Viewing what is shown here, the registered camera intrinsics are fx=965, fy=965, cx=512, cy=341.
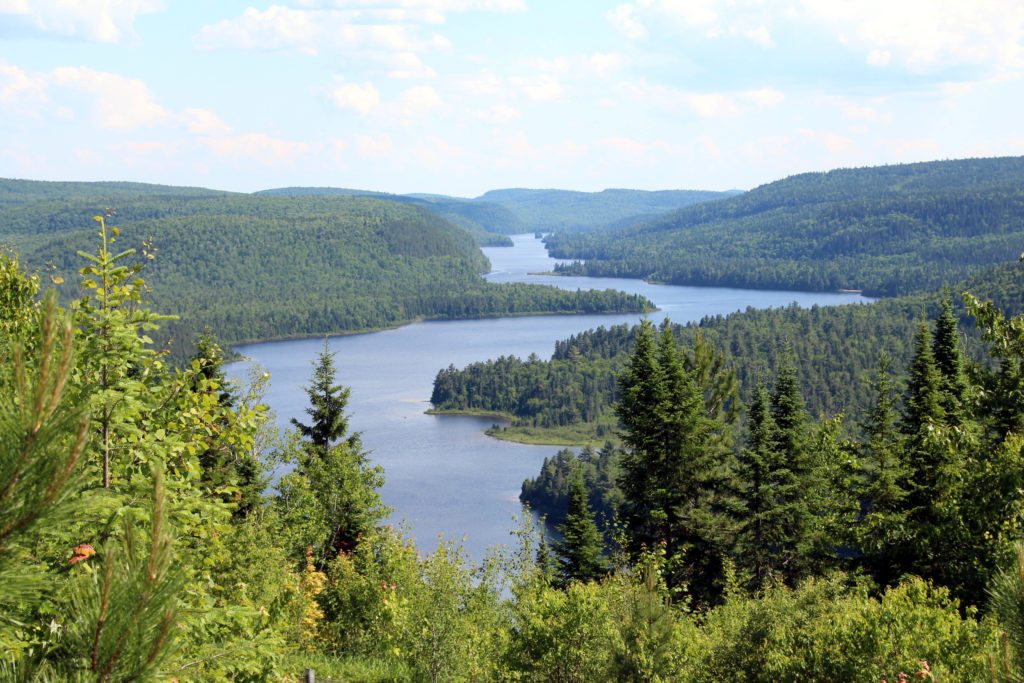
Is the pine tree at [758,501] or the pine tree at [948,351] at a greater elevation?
the pine tree at [948,351]

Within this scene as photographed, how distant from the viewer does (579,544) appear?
117 ft

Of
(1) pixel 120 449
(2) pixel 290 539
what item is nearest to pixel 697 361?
(2) pixel 290 539

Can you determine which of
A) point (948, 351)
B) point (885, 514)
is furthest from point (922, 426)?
point (948, 351)

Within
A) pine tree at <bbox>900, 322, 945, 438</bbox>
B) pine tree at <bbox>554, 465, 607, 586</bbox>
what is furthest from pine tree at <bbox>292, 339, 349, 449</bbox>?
pine tree at <bbox>900, 322, 945, 438</bbox>

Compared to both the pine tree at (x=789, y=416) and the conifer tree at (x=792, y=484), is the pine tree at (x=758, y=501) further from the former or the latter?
the pine tree at (x=789, y=416)

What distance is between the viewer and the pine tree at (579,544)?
35000mm

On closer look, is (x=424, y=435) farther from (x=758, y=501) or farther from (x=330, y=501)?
(x=758, y=501)

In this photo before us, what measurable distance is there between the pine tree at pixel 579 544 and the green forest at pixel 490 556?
117mm

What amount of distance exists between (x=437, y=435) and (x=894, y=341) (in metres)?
77.9

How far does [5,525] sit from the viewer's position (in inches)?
138

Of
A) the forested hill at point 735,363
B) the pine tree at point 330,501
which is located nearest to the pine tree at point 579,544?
the pine tree at point 330,501

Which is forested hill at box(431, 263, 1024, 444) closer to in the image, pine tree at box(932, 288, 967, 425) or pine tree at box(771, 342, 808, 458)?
pine tree at box(932, 288, 967, 425)

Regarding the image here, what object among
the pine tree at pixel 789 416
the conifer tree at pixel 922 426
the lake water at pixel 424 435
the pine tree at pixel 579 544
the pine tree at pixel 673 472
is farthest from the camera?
the lake water at pixel 424 435

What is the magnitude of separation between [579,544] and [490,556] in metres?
14.6
